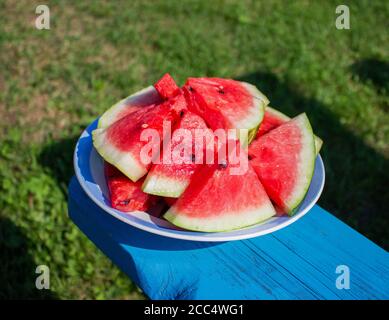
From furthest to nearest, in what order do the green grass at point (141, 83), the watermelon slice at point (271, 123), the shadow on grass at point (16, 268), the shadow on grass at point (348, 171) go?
the shadow on grass at point (348, 171) → the green grass at point (141, 83) → the shadow on grass at point (16, 268) → the watermelon slice at point (271, 123)

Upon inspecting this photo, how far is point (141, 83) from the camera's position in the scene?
394 centimetres

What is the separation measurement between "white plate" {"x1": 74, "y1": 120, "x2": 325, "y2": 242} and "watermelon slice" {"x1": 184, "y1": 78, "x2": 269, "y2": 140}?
1.03ft

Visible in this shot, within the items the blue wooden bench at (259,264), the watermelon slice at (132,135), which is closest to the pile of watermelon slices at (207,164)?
the watermelon slice at (132,135)

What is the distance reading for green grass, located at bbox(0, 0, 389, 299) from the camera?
2.80 meters

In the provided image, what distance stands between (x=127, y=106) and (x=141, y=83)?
1943 mm

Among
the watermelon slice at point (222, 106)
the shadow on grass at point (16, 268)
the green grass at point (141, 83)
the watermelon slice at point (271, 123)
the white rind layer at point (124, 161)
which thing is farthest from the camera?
the green grass at point (141, 83)

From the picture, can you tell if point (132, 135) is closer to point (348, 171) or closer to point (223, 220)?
point (223, 220)

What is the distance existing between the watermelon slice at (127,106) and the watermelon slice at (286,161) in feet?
1.63

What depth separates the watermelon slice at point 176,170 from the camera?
5.30 feet

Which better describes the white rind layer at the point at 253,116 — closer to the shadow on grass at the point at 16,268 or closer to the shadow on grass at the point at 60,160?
the shadow on grass at the point at 16,268

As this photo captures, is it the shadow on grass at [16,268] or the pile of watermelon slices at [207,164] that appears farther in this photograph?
the shadow on grass at [16,268]

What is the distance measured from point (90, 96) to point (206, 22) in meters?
1.57
